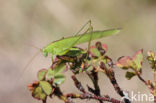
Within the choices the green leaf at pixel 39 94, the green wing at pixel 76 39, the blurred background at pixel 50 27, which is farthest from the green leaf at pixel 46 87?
the blurred background at pixel 50 27

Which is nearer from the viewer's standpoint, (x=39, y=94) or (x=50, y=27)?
(x=39, y=94)

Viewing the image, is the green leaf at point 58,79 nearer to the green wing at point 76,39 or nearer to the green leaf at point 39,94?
the green leaf at point 39,94

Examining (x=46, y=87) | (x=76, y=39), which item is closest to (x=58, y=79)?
(x=46, y=87)

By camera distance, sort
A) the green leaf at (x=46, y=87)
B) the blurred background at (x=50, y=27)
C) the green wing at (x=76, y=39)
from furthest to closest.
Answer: the blurred background at (x=50, y=27) < the green wing at (x=76, y=39) < the green leaf at (x=46, y=87)

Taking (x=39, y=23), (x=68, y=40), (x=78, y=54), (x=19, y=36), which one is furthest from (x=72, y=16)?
(x=78, y=54)

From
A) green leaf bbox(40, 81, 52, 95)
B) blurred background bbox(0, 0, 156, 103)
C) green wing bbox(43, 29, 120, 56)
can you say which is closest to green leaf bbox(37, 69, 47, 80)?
green leaf bbox(40, 81, 52, 95)

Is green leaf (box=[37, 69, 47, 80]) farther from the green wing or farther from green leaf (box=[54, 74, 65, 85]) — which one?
the green wing

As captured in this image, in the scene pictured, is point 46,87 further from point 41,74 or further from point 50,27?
point 50,27

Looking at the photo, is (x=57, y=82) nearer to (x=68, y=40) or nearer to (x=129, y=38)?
(x=68, y=40)
